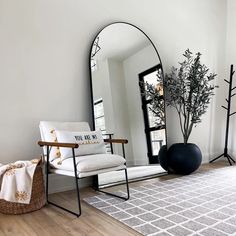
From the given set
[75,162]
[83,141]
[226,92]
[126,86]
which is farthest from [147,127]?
[226,92]

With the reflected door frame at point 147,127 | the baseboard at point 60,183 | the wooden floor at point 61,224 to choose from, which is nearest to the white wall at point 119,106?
the reflected door frame at point 147,127

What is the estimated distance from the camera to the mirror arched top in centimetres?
291

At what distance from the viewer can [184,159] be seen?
3115 mm

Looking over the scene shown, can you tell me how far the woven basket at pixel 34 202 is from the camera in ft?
6.73

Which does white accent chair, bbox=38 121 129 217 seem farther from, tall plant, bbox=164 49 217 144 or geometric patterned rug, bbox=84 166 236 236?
tall plant, bbox=164 49 217 144

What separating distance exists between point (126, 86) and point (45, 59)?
1.05 meters

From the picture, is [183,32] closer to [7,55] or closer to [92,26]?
[92,26]

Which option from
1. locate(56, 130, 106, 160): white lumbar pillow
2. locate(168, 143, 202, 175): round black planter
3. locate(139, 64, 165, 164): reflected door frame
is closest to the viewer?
locate(56, 130, 106, 160): white lumbar pillow

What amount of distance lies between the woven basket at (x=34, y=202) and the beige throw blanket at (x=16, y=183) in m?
0.06

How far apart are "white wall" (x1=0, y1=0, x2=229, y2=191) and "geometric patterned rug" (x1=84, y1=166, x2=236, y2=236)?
976 mm

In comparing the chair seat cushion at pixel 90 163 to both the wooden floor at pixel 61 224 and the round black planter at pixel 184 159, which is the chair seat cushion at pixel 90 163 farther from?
the round black planter at pixel 184 159

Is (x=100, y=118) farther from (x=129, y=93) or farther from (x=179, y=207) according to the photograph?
(x=179, y=207)

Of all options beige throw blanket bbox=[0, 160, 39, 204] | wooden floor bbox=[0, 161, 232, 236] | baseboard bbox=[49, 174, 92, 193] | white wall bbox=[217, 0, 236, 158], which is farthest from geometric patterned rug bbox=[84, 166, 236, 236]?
white wall bbox=[217, 0, 236, 158]

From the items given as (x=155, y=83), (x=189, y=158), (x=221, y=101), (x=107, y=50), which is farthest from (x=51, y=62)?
(x=221, y=101)
